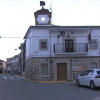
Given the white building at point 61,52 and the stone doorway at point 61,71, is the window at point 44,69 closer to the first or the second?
the white building at point 61,52

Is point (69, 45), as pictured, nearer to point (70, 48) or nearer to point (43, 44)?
point (70, 48)

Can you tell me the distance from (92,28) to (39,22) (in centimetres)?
690

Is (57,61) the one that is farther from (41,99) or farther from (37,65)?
(41,99)

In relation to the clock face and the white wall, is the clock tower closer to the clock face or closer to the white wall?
the clock face

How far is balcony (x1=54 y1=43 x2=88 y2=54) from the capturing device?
22.4 meters

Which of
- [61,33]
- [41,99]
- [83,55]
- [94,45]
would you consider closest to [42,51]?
[61,33]

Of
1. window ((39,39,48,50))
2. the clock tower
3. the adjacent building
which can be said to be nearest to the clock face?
the clock tower

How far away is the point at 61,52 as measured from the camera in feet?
73.6

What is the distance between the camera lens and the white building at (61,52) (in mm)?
22406

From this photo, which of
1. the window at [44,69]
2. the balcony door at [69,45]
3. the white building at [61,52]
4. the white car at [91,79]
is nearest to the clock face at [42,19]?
the white building at [61,52]

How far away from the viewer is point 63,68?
74.8 ft

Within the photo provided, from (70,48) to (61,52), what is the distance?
138 cm

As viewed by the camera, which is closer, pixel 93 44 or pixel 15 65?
pixel 93 44

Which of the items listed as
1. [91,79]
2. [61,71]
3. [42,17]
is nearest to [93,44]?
[61,71]
